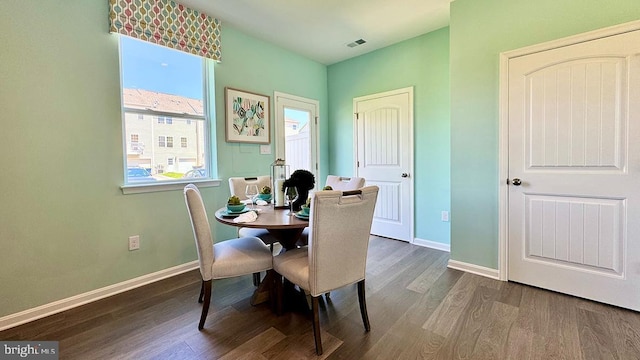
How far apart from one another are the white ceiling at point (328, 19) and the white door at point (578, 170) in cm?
115

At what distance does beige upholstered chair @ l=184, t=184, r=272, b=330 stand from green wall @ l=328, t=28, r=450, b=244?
7.57ft

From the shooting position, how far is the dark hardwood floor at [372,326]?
1578 millimetres

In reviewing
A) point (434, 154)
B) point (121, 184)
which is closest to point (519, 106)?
point (434, 154)

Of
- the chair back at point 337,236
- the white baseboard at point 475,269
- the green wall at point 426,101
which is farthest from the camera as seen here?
the green wall at point 426,101

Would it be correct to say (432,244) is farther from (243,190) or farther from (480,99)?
(243,190)

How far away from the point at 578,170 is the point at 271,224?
2.37 meters

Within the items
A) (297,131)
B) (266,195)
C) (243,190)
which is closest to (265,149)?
(297,131)

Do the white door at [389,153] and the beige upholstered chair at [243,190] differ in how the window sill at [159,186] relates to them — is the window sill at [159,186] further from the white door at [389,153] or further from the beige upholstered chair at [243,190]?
the white door at [389,153]

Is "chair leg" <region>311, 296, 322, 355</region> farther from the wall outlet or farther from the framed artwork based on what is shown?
the wall outlet

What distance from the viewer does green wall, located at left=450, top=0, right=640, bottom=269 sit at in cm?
228

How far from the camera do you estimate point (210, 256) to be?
69.8 inches

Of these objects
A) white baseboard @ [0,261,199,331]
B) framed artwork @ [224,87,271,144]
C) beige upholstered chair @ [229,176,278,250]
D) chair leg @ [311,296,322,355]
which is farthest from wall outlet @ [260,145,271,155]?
chair leg @ [311,296,322,355]

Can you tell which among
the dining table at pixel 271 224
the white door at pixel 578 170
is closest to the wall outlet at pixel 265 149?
the dining table at pixel 271 224

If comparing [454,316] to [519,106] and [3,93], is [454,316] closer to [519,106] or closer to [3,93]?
[519,106]
